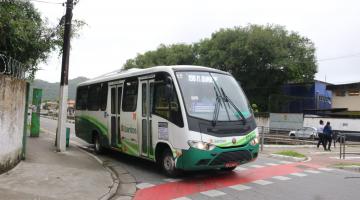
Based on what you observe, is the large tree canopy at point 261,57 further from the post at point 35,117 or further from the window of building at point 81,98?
the window of building at point 81,98

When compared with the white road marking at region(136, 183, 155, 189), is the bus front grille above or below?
above

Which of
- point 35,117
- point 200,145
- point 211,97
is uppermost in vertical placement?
point 211,97

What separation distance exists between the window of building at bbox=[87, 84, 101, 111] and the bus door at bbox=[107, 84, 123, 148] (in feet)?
4.27

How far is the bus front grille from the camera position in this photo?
995 cm

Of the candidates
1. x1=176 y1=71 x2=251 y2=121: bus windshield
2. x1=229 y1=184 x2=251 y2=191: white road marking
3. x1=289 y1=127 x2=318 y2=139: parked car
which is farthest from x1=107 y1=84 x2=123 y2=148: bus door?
x1=289 y1=127 x2=318 y2=139: parked car

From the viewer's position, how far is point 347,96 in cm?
4581

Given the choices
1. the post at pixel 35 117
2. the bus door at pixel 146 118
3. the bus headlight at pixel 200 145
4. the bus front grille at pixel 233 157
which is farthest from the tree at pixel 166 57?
the bus headlight at pixel 200 145

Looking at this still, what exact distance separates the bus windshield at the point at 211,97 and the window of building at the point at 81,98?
25.8 feet

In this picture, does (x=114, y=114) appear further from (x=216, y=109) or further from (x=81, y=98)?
(x=216, y=109)

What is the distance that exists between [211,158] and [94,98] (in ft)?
25.6

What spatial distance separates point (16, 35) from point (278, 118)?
31086mm

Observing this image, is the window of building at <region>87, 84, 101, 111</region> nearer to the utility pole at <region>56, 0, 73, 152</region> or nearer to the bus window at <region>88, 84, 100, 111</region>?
the bus window at <region>88, 84, 100, 111</region>

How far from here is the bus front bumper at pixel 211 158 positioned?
971cm

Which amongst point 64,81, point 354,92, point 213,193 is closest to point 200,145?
point 213,193
